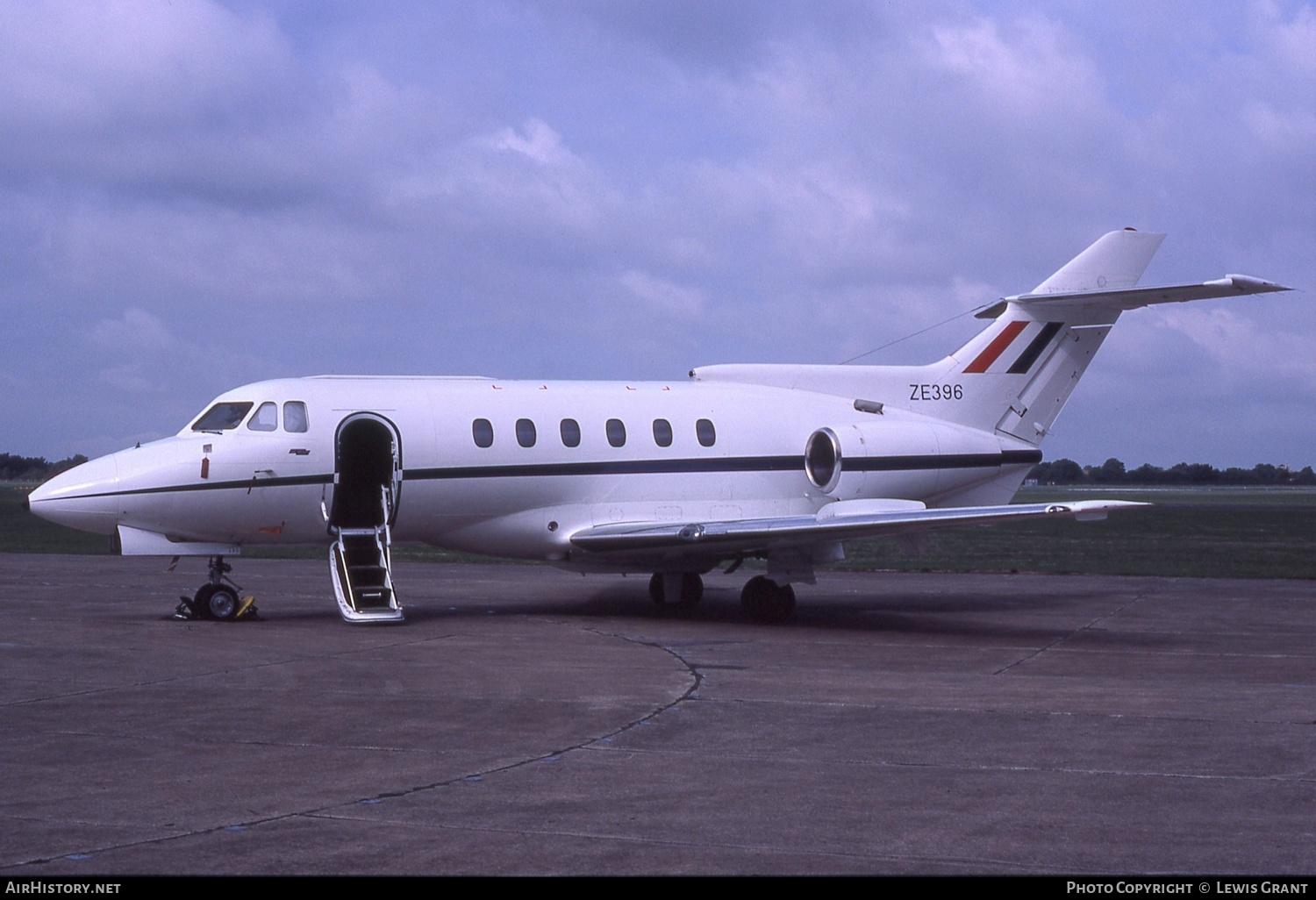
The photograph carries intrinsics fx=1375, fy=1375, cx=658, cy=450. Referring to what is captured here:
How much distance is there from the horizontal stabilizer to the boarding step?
10.6m

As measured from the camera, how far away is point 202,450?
16891mm

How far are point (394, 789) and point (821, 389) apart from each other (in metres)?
14.5

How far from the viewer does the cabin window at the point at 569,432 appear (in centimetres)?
1875

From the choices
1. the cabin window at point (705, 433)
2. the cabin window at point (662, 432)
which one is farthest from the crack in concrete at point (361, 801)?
the cabin window at point (705, 433)

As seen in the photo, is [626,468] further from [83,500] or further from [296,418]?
[83,500]

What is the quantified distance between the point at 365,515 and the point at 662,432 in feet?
14.1

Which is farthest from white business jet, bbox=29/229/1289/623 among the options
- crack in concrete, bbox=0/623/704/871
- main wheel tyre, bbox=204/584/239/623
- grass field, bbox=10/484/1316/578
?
crack in concrete, bbox=0/623/704/871

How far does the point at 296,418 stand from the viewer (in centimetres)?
1736

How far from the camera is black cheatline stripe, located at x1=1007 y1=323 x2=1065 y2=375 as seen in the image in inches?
860

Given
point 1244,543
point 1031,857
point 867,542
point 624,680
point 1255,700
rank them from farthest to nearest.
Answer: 1. point 867,542
2. point 1244,543
3. point 624,680
4. point 1255,700
5. point 1031,857

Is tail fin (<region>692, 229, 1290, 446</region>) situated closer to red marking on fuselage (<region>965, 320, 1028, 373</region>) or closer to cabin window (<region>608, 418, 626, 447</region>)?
red marking on fuselage (<region>965, 320, 1028, 373</region>)

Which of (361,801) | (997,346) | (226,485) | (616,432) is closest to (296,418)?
(226,485)
